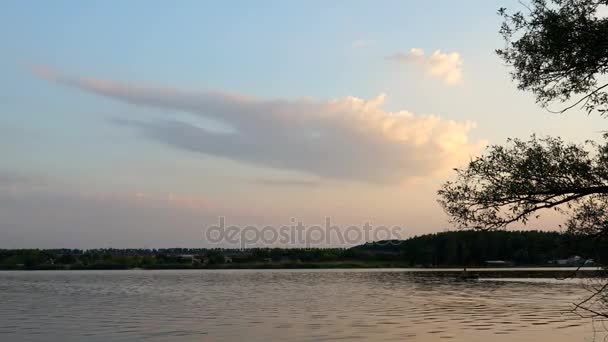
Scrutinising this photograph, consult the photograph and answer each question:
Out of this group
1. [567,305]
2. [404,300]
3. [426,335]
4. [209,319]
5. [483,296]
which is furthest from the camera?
[483,296]

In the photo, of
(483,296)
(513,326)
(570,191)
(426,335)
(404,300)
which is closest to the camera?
(570,191)

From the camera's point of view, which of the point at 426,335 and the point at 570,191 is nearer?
the point at 570,191

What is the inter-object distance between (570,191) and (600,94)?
2.33 m

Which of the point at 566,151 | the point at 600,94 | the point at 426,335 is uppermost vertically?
the point at 600,94

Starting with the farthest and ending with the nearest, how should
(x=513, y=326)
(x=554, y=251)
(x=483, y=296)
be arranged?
(x=483, y=296) → (x=513, y=326) → (x=554, y=251)

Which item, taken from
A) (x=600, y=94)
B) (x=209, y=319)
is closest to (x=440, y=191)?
(x=600, y=94)

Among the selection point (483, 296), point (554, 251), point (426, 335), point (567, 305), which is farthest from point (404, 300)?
point (554, 251)

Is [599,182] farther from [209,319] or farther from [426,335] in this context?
[209,319]

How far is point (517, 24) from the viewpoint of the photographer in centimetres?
1647

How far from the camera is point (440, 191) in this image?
17.2 metres

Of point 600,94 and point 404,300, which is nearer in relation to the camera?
point 600,94

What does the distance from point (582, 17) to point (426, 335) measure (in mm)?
26798

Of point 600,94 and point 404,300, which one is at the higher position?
point 600,94

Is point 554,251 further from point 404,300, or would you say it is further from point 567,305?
point 404,300
